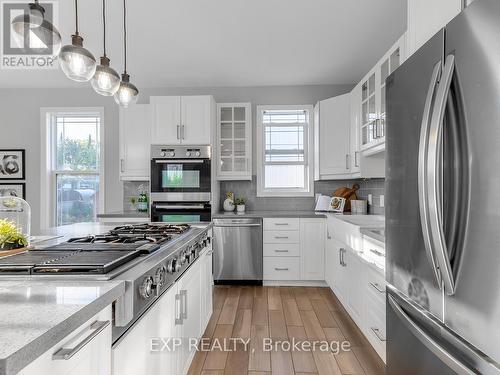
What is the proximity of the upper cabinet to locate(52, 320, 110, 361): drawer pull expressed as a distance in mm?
3246

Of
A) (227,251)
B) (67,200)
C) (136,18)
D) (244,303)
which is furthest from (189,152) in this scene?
(67,200)

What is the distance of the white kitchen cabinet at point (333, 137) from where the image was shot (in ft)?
12.3

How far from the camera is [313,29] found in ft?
9.56

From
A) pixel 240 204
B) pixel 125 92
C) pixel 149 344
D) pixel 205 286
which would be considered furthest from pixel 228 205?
pixel 149 344

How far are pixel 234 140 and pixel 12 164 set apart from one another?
130 inches

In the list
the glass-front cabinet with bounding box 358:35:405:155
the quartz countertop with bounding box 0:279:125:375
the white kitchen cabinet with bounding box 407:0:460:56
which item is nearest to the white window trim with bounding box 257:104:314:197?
the glass-front cabinet with bounding box 358:35:405:155

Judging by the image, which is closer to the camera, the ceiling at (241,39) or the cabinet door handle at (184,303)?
the cabinet door handle at (184,303)

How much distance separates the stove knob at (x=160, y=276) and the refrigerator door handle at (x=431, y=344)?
97 cm

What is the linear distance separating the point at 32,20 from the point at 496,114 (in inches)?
65.8

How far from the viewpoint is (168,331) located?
4.70ft

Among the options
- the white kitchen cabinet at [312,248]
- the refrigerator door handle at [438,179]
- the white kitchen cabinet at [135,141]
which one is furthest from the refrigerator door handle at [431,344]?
the white kitchen cabinet at [135,141]

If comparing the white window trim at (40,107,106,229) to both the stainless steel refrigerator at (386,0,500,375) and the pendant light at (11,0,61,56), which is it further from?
the stainless steel refrigerator at (386,0,500,375)

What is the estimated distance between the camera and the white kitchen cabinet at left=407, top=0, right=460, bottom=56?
3.68 ft

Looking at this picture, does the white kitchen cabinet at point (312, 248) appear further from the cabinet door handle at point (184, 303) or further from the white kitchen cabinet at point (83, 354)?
the white kitchen cabinet at point (83, 354)
